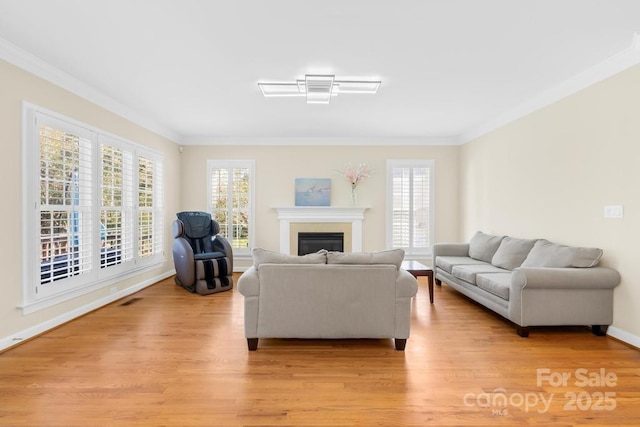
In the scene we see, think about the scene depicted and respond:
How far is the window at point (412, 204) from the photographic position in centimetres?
669

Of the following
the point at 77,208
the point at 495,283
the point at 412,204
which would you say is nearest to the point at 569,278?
the point at 495,283

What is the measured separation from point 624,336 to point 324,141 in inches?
207

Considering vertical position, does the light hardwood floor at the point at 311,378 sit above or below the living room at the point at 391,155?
below

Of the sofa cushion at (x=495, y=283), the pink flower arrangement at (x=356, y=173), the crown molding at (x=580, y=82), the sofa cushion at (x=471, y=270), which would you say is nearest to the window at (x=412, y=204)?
the pink flower arrangement at (x=356, y=173)

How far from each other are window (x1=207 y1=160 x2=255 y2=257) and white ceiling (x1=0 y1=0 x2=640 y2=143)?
2.00m

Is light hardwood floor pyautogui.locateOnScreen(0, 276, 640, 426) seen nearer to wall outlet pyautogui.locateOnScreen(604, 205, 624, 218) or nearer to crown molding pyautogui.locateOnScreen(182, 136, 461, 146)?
wall outlet pyautogui.locateOnScreen(604, 205, 624, 218)

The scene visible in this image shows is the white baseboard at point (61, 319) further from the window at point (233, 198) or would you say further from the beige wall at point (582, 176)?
the beige wall at point (582, 176)

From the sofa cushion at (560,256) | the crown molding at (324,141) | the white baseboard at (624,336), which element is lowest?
the white baseboard at (624,336)

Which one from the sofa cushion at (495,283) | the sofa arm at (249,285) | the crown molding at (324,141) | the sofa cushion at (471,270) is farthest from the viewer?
the crown molding at (324,141)

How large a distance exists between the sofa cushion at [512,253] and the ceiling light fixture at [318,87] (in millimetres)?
2780

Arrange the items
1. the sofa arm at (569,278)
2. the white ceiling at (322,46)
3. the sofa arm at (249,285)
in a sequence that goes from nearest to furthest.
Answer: the white ceiling at (322,46) → the sofa arm at (249,285) → the sofa arm at (569,278)

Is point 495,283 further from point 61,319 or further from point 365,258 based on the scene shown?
point 61,319

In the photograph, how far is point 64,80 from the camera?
3598mm

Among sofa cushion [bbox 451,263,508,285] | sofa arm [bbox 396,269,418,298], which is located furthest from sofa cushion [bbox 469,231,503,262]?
sofa arm [bbox 396,269,418,298]
